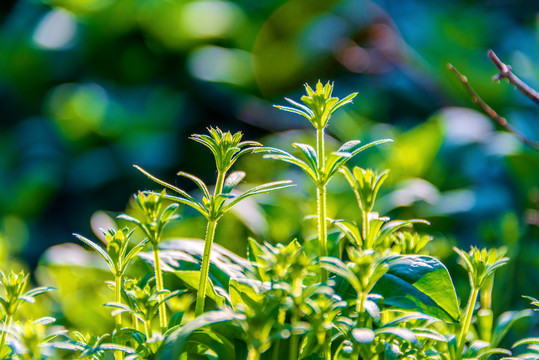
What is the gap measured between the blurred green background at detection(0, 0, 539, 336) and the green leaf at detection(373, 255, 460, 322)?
3.32 feet

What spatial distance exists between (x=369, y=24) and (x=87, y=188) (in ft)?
4.56

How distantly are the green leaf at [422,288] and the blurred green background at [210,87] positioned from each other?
1011mm

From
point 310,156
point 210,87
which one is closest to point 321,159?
point 310,156

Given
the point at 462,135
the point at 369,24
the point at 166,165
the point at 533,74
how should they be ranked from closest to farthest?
the point at 462,135 < the point at 533,74 < the point at 166,165 < the point at 369,24

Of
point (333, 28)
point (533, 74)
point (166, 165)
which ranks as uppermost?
point (333, 28)

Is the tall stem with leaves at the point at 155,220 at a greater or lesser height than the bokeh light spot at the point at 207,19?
lesser

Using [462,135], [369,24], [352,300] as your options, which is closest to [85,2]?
[369,24]

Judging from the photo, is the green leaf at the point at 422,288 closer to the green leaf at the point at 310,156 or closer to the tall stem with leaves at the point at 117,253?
the green leaf at the point at 310,156

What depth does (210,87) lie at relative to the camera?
2096mm

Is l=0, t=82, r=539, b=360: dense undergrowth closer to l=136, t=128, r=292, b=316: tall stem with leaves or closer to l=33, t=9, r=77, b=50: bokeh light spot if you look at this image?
l=136, t=128, r=292, b=316: tall stem with leaves

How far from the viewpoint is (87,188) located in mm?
2000

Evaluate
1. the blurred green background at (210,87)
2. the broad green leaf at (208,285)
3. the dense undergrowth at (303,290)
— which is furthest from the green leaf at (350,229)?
the blurred green background at (210,87)

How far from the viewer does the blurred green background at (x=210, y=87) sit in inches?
69.2

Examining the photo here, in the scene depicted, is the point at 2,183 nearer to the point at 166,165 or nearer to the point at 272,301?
the point at 166,165
